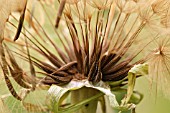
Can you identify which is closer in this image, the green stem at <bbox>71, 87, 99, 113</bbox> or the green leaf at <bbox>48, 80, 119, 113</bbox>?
the green leaf at <bbox>48, 80, 119, 113</bbox>

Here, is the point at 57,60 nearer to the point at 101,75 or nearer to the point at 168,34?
the point at 101,75

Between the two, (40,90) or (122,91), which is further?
(122,91)

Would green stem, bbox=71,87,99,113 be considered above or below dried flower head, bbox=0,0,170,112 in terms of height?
below

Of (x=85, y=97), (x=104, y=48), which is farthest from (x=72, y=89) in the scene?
(x=104, y=48)

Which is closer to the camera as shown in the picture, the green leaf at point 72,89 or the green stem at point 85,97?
the green leaf at point 72,89

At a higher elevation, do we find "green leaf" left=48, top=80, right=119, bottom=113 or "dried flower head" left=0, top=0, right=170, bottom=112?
"dried flower head" left=0, top=0, right=170, bottom=112

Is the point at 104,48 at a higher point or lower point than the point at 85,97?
higher

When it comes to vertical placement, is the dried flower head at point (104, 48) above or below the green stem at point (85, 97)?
above

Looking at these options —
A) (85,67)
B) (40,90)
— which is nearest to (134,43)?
(85,67)

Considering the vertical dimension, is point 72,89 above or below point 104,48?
below

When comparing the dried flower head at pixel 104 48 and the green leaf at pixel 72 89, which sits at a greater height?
the dried flower head at pixel 104 48

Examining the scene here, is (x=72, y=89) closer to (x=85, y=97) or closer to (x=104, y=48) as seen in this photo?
(x=85, y=97)
